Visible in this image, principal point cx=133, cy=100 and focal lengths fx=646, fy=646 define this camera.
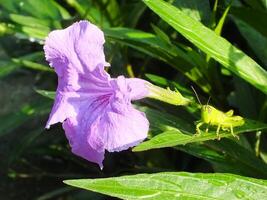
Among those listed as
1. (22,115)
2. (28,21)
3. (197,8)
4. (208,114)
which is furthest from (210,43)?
(22,115)

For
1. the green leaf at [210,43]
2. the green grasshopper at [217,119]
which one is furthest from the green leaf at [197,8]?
the green grasshopper at [217,119]

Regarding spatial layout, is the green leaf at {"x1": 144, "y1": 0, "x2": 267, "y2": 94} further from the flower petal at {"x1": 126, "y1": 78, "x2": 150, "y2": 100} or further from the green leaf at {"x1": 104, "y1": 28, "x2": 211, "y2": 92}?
the green leaf at {"x1": 104, "y1": 28, "x2": 211, "y2": 92}

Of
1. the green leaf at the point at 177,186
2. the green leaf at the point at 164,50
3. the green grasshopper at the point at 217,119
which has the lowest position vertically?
the green leaf at the point at 164,50

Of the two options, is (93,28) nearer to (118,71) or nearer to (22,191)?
(118,71)

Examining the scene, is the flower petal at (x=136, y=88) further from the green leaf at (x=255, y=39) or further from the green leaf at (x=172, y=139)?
the green leaf at (x=255, y=39)

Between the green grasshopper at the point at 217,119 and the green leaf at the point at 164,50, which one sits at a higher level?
the green grasshopper at the point at 217,119

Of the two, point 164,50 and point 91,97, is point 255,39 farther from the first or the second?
point 91,97

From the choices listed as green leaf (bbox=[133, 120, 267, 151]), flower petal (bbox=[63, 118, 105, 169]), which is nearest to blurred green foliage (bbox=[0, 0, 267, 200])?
green leaf (bbox=[133, 120, 267, 151])
